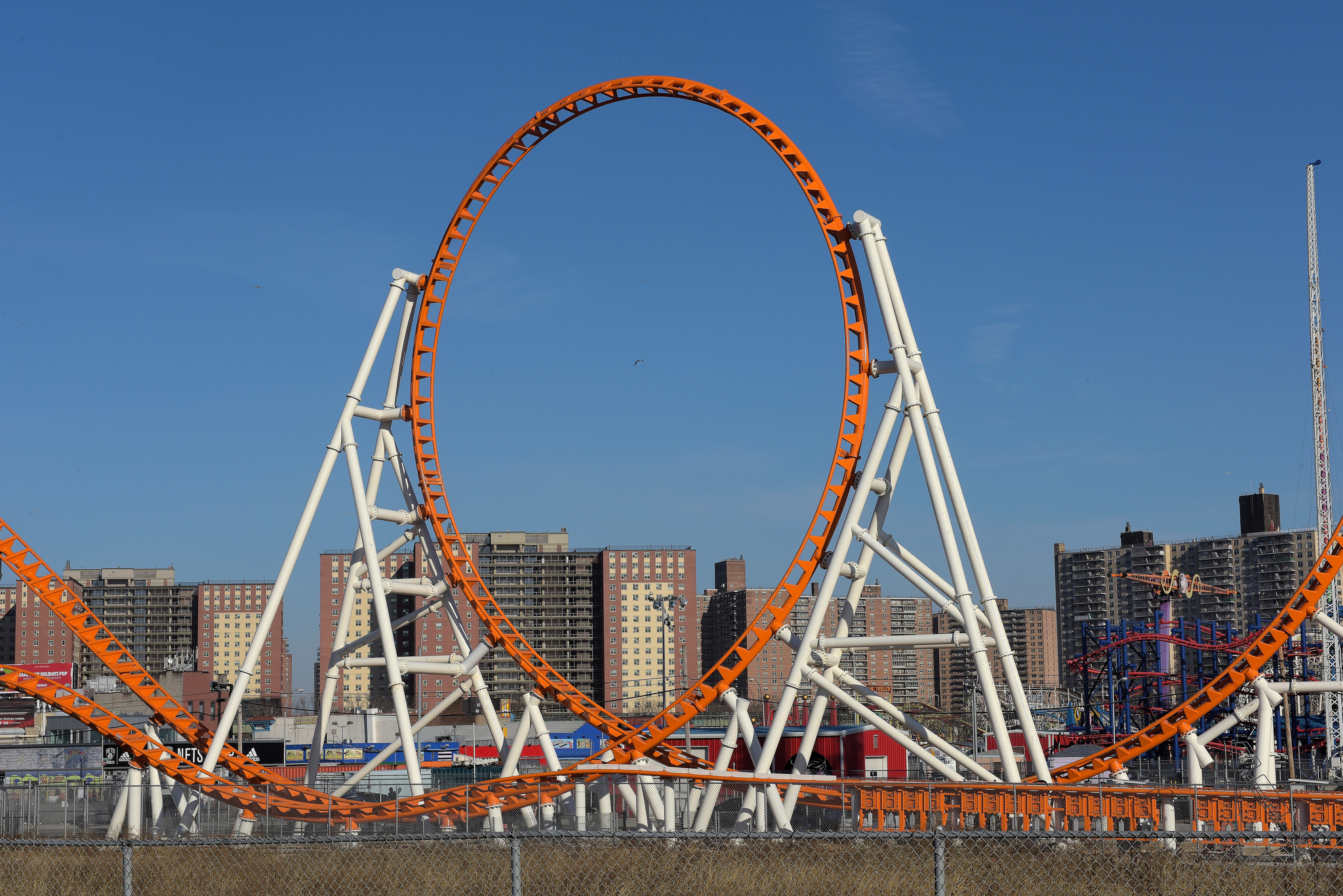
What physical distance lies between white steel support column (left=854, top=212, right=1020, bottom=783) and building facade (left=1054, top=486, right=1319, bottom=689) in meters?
117

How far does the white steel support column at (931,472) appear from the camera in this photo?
17.7 m

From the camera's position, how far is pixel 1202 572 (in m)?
150

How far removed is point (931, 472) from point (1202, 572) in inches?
5684

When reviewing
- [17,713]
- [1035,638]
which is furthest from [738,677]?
[1035,638]

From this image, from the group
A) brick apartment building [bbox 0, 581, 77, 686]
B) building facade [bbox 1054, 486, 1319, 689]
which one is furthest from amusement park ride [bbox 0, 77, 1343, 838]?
brick apartment building [bbox 0, 581, 77, 686]

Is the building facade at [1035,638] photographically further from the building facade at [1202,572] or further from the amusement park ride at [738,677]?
the amusement park ride at [738,677]

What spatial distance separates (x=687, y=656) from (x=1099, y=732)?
3263 inches

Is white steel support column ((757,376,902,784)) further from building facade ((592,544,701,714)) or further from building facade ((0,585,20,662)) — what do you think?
building facade ((0,585,20,662))

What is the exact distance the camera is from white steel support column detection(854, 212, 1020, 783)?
17.7 m

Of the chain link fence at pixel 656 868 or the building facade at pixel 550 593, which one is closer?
the chain link fence at pixel 656 868

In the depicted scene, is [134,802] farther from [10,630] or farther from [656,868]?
[10,630]

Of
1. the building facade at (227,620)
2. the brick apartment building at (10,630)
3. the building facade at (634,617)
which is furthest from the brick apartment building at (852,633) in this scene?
the brick apartment building at (10,630)

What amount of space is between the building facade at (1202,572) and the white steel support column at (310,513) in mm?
117851

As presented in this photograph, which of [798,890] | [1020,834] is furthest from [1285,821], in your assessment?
[1020,834]
